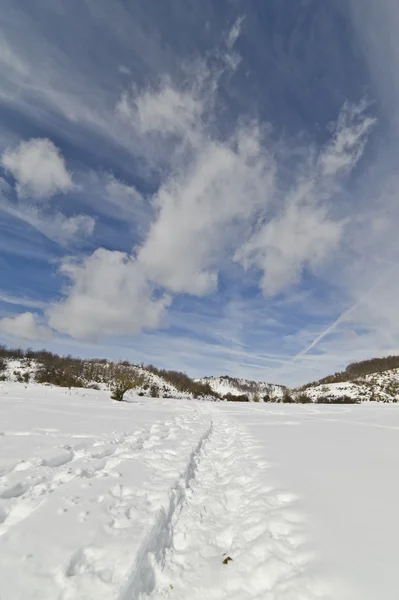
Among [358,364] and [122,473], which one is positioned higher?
[358,364]

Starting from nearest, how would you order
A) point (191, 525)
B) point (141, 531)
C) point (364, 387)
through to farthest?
point (141, 531), point (191, 525), point (364, 387)

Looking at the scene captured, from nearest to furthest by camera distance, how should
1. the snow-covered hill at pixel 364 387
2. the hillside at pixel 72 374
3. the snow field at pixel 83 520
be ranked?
the snow field at pixel 83 520, the hillside at pixel 72 374, the snow-covered hill at pixel 364 387

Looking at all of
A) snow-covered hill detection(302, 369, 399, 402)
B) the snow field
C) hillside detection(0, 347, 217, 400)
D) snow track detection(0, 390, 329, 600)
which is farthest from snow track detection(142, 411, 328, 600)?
snow-covered hill detection(302, 369, 399, 402)

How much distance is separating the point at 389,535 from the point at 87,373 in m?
84.6

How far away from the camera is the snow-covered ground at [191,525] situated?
7.28ft

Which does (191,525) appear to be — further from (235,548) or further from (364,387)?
(364,387)

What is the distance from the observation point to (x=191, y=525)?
347 cm

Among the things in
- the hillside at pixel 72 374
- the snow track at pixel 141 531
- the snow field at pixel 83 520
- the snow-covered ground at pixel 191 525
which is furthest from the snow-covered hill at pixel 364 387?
the snow field at pixel 83 520

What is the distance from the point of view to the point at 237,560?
279 centimetres

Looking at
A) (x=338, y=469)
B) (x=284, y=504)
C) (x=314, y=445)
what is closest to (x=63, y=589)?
(x=284, y=504)

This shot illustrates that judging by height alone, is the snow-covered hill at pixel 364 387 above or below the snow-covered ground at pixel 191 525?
above

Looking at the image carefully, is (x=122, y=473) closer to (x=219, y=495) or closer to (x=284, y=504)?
(x=219, y=495)

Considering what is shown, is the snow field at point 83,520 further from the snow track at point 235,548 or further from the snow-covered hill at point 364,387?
the snow-covered hill at point 364,387

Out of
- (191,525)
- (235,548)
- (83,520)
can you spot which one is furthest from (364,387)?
(83,520)
